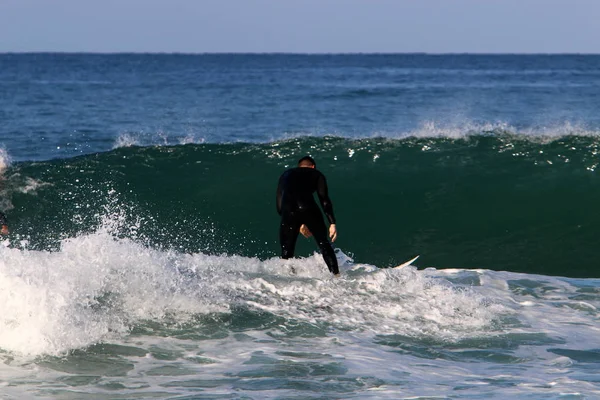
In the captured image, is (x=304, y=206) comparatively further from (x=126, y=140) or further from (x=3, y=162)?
(x=126, y=140)

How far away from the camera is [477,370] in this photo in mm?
7105

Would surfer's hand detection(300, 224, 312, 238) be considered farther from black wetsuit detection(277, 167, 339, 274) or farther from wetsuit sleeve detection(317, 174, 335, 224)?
wetsuit sleeve detection(317, 174, 335, 224)

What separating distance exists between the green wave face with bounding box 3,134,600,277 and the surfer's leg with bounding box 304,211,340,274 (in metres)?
3.24

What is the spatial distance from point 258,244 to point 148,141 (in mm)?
10775

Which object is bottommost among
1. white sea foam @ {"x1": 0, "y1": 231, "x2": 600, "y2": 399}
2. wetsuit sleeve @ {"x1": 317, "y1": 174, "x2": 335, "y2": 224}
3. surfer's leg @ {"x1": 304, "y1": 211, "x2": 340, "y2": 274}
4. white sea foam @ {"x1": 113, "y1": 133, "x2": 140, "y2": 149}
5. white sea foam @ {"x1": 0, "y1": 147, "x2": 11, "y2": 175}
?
white sea foam @ {"x1": 0, "y1": 231, "x2": 600, "y2": 399}

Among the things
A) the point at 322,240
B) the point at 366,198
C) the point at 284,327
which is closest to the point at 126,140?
the point at 366,198

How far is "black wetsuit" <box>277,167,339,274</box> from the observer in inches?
374

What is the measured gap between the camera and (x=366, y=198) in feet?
50.4

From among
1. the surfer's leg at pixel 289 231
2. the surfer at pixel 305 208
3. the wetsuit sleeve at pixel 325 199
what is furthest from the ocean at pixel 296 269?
the wetsuit sleeve at pixel 325 199

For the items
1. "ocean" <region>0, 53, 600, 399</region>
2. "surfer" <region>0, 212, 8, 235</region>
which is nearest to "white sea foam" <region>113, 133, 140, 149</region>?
"ocean" <region>0, 53, 600, 399</region>

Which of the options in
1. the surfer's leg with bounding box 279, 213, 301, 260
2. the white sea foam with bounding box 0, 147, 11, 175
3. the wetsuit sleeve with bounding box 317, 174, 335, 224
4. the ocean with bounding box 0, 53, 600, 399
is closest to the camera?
the ocean with bounding box 0, 53, 600, 399

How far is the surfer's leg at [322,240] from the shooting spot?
9492mm

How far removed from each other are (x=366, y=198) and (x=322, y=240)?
5.97m

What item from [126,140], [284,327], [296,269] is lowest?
[284,327]
